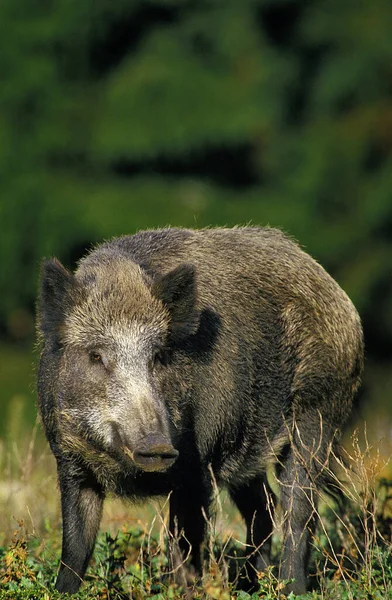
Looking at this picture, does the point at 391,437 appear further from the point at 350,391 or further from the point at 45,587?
the point at 45,587

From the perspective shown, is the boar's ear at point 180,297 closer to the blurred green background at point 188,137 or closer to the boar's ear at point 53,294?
the boar's ear at point 53,294

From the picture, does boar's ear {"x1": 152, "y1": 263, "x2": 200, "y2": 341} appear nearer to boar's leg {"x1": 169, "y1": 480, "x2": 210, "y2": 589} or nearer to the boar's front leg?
boar's leg {"x1": 169, "y1": 480, "x2": 210, "y2": 589}

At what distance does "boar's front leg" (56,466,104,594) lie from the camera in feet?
22.9

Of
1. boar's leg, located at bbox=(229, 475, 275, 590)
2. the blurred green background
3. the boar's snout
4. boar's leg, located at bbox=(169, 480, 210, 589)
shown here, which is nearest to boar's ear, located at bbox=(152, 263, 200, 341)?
boar's leg, located at bbox=(169, 480, 210, 589)

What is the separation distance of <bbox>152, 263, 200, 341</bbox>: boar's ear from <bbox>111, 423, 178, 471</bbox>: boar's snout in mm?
950

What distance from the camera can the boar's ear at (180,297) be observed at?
715 cm

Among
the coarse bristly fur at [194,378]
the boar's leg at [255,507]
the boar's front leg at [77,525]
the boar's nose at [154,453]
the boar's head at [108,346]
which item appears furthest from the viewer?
the boar's leg at [255,507]

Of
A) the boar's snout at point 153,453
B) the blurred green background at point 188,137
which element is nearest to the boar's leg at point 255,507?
the boar's snout at point 153,453

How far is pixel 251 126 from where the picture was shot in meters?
22.5

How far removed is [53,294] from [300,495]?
1.97 m

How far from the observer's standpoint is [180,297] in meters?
7.20

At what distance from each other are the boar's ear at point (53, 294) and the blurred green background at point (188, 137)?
13.6 meters

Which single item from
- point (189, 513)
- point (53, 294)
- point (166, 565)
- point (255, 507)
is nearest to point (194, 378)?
point (189, 513)

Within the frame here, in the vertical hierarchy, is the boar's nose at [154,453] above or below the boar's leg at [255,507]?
above
